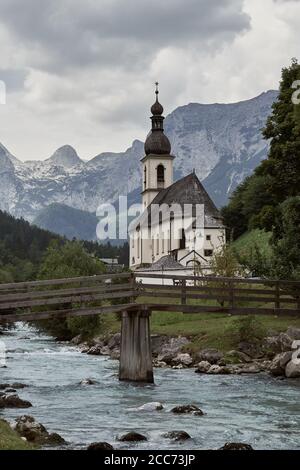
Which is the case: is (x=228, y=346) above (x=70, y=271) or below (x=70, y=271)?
below

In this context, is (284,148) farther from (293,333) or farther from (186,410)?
(186,410)

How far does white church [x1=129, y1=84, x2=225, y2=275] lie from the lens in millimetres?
105000

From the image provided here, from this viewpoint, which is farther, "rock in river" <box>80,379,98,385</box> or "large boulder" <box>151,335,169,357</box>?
"large boulder" <box>151,335,169,357</box>

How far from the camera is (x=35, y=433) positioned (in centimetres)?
2006

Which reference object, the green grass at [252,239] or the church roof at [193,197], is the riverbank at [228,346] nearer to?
the green grass at [252,239]

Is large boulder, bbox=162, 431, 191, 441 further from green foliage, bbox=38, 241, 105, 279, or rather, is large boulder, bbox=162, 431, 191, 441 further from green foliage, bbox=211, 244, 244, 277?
green foliage, bbox=38, 241, 105, 279

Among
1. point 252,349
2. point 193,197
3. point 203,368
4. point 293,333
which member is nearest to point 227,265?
point 252,349

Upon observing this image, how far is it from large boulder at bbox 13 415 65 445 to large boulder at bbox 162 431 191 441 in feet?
9.67

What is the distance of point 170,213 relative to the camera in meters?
118

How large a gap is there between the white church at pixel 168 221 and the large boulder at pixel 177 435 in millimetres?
67860

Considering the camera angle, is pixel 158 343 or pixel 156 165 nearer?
pixel 158 343

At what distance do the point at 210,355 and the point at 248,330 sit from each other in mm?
3082

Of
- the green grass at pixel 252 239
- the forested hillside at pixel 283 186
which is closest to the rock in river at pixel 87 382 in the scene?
the forested hillside at pixel 283 186

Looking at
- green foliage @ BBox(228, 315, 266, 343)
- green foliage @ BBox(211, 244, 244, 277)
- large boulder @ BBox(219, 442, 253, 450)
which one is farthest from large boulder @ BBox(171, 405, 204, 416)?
green foliage @ BBox(211, 244, 244, 277)
